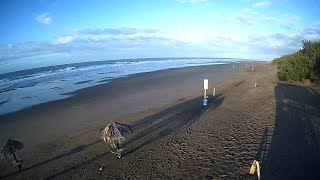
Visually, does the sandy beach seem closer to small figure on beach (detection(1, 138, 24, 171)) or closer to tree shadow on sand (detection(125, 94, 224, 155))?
tree shadow on sand (detection(125, 94, 224, 155))

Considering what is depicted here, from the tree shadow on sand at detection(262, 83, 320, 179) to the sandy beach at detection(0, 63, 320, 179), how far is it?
0.13ft

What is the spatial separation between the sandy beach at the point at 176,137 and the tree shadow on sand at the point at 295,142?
0.04m

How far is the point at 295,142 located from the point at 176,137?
631cm

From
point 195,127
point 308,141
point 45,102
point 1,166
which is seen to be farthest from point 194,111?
point 45,102

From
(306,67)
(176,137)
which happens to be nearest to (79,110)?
(176,137)

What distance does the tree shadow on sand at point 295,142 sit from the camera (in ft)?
34.5

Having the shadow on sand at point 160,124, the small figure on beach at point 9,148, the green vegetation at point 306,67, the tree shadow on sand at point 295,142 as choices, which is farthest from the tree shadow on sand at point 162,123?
the green vegetation at point 306,67

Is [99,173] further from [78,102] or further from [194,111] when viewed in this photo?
[78,102]

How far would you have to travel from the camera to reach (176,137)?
15.1 metres

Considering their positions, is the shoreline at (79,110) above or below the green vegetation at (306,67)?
below

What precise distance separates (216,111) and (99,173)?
1150cm

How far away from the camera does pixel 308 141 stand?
43.8 feet

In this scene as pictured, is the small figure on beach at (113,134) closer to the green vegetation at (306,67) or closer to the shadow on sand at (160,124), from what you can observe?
the shadow on sand at (160,124)

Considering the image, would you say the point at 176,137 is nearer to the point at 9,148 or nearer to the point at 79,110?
the point at 9,148
